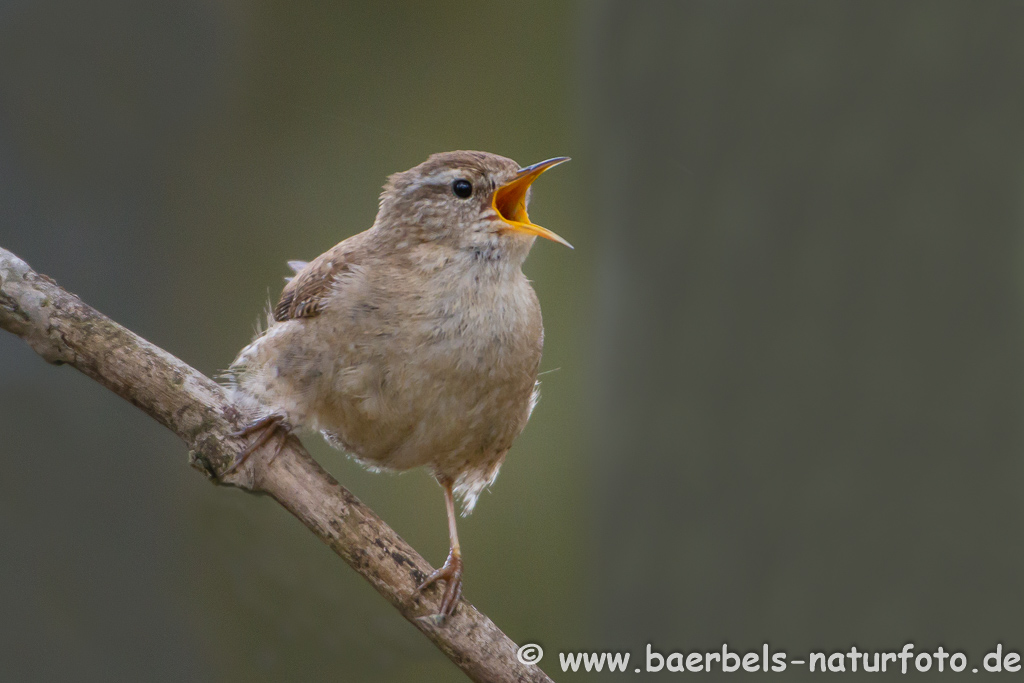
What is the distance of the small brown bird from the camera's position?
1.73 meters

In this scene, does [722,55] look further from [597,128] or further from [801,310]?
[801,310]

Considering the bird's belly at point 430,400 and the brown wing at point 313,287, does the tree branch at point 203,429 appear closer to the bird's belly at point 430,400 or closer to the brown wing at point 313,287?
the bird's belly at point 430,400

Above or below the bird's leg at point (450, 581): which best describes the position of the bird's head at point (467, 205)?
above

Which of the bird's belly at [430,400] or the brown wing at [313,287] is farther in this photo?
the brown wing at [313,287]

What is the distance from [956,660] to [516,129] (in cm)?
240

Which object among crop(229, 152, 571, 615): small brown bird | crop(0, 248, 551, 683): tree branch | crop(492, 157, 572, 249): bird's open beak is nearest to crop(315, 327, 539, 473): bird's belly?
crop(229, 152, 571, 615): small brown bird

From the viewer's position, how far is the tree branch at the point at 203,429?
1.69 meters

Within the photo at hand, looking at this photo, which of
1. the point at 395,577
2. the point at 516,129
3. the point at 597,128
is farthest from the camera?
the point at 516,129

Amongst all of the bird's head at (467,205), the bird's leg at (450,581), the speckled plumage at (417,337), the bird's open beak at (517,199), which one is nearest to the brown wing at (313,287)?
the speckled plumage at (417,337)

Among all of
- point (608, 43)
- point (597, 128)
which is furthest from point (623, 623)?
point (608, 43)

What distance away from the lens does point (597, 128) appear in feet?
8.87

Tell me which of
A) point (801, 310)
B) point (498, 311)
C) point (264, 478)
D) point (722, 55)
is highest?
point (722, 55)

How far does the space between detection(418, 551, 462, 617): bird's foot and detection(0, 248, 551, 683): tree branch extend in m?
0.02

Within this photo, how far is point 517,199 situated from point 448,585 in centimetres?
88
